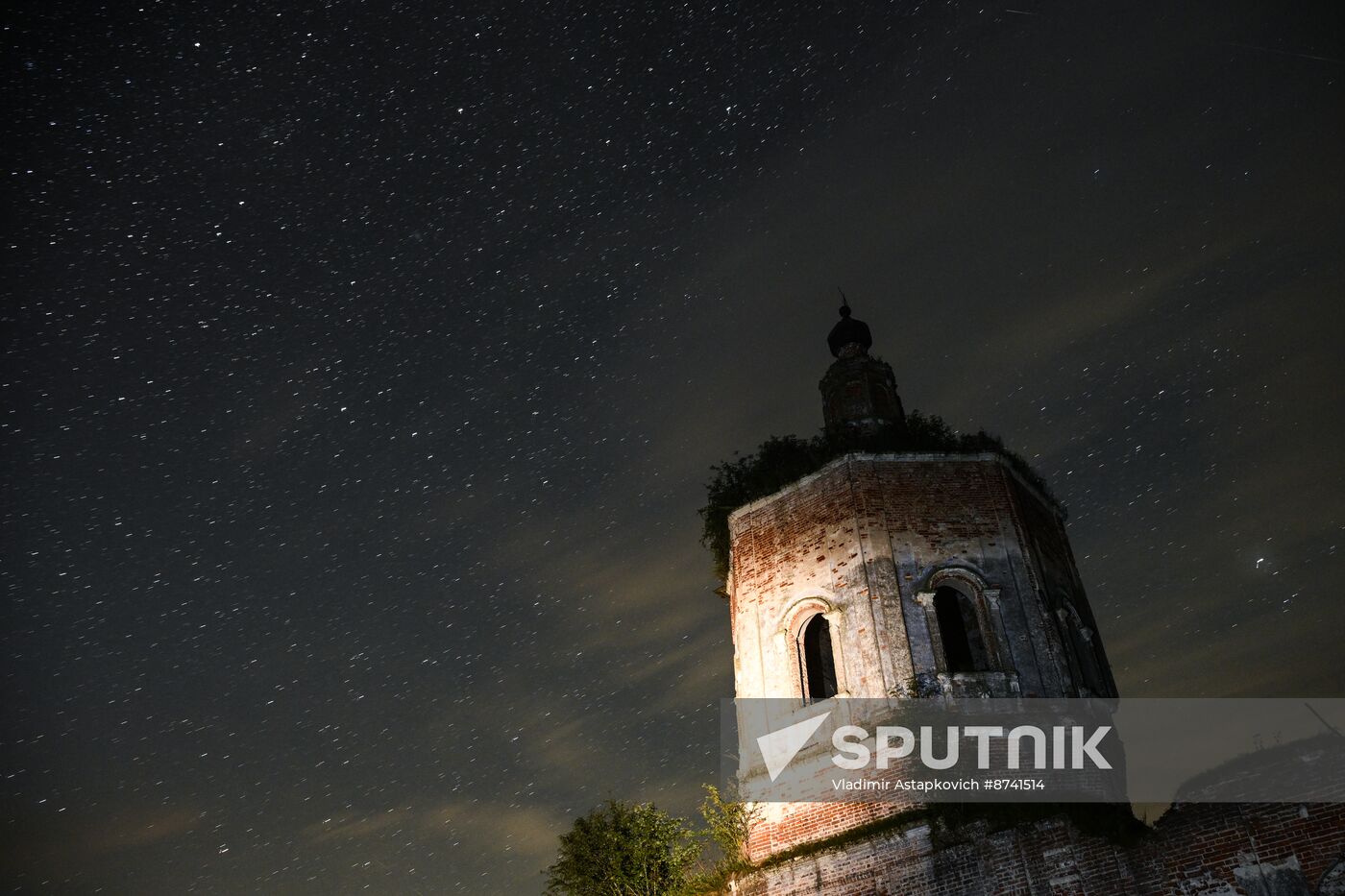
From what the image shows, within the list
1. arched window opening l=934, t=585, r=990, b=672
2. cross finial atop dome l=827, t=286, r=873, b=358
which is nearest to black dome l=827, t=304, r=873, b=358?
cross finial atop dome l=827, t=286, r=873, b=358

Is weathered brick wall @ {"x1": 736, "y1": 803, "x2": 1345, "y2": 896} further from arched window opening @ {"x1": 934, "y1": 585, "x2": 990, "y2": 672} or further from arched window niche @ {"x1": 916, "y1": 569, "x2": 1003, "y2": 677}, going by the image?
arched window opening @ {"x1": 934, "y1": 585, "x2": 990, "y2": 672}

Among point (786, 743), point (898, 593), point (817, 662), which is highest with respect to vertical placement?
point (898, 593)

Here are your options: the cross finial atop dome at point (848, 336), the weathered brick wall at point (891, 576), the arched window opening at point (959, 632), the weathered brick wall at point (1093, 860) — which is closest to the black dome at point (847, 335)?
the cross finial atop dome at point (848, 336)

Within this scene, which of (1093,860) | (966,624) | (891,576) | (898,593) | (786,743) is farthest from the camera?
(966,624)

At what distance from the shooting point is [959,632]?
578 inches

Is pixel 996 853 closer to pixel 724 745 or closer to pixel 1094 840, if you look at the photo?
pixel 1094 840

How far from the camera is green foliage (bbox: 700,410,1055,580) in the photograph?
48.3 feet

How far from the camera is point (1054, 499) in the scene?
15703mm

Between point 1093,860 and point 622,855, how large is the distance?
959 cm

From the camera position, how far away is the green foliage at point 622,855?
1658cm

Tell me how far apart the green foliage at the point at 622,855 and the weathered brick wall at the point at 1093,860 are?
496 centimetres

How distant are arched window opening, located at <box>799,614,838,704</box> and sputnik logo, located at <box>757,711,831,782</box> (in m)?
0.38

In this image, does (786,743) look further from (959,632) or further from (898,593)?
(959,632)

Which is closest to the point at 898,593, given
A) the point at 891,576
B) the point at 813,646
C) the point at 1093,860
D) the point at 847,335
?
the point at 891,576
